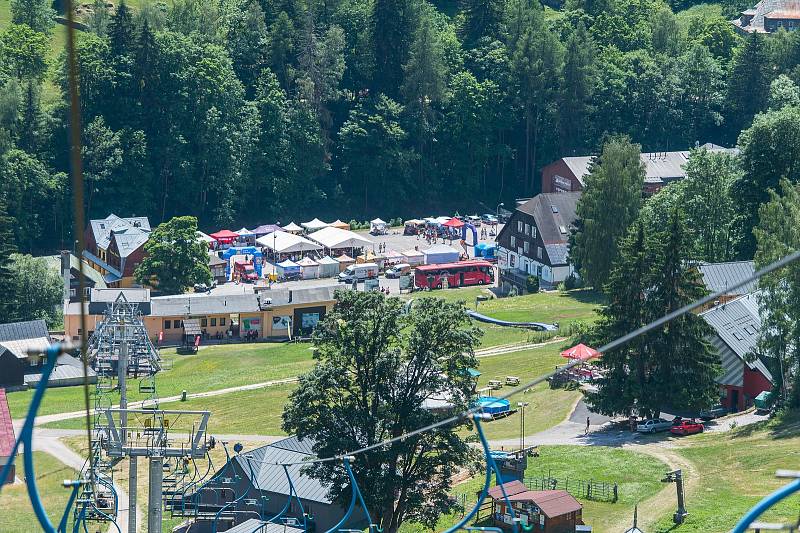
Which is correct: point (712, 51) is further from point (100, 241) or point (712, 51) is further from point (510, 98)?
point (100, 241)

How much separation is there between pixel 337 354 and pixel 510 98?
278 ft

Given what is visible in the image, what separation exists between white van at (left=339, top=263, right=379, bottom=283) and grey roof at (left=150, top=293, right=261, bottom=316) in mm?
11561

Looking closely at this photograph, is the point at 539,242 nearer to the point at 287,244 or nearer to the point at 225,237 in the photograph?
the point at 287,244

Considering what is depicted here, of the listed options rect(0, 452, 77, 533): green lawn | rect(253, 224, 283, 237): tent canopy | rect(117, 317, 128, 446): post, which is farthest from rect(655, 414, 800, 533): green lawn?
rect(253, 224, 283, 237): tent canopy

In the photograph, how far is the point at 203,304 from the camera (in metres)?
78.2

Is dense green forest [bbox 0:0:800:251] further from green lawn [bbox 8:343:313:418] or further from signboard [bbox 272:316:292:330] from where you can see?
green lawn [bbox 8:343:313:418]

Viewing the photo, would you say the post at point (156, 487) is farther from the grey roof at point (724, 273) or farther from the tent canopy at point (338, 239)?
the tent canopy at point (338, 239)

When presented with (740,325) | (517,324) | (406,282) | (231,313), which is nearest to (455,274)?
(406,282)

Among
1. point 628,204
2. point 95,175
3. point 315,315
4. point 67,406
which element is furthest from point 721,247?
point 95,175

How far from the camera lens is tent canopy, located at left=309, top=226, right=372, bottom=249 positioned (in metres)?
95.1

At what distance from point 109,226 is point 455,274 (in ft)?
81.1

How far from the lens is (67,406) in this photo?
6128 centimetres

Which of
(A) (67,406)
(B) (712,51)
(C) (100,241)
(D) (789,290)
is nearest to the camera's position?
(D) (789,290)

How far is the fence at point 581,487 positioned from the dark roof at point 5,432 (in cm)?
1948
